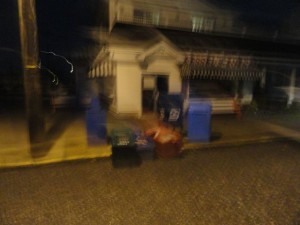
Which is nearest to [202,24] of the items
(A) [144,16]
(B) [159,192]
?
(A) [144,16]

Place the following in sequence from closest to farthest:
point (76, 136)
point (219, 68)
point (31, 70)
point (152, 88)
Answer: point (31, 70), point (76, 136), point (152, 88), point (219, 68)

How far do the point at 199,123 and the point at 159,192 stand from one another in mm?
3248

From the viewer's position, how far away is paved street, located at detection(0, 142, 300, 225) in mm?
3473

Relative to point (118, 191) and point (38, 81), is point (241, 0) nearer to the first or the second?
point (38, 81)

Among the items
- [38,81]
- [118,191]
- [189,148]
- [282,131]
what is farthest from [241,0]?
[118,191]

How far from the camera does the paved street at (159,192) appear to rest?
11.4ft

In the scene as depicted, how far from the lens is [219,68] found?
11.1 meters

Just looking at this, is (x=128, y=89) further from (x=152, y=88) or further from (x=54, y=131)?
(x=54, y=131)

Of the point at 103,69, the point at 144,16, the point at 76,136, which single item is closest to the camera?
the point at 76,136

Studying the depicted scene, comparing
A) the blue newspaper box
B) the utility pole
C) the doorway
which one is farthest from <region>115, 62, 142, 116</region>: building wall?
the utility pole

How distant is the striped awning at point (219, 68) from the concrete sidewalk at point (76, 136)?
190 centimetres

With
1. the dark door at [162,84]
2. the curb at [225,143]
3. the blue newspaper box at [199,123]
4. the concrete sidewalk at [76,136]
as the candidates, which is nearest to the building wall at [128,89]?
the concrete sidewalk at [76,136]

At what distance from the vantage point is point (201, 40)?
12.1 meters

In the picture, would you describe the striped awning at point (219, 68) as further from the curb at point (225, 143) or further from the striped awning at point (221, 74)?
the curb at point (225, 143)
